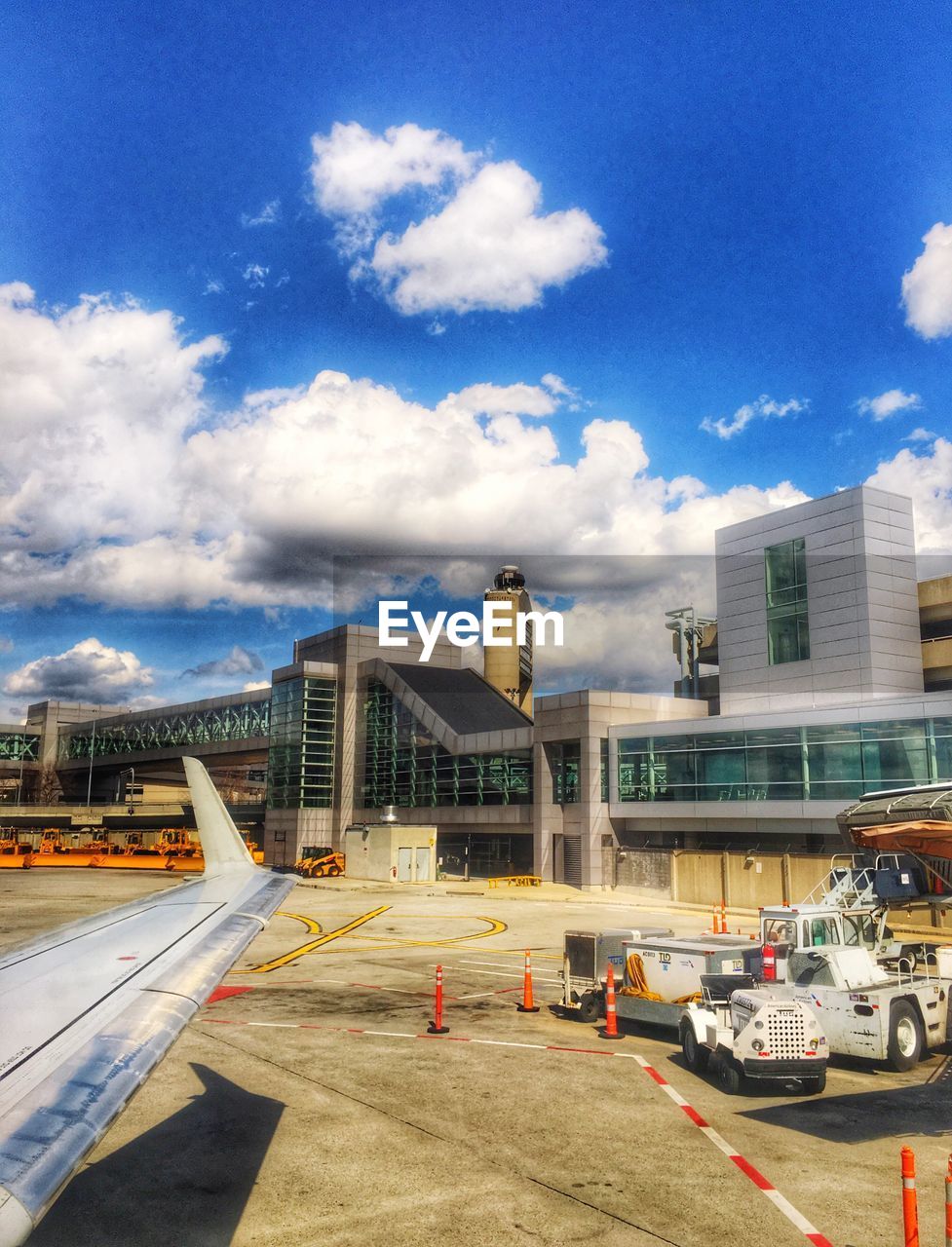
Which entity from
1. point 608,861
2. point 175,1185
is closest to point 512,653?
point 608,861

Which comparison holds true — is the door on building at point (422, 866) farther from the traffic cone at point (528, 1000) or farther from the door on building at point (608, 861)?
the traffic cone at point (528, 1000)

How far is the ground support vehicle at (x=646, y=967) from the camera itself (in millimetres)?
19266

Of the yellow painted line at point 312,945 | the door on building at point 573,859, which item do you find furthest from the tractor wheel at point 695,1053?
the door on building at point 573,859

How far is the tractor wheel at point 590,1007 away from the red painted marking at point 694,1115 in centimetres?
612

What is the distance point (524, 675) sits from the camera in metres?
110

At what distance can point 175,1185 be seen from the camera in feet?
38.0

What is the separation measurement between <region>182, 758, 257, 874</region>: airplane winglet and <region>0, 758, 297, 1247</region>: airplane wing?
0.66m

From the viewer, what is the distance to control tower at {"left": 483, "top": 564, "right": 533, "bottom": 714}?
104375 mm

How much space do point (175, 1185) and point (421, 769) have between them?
230ft

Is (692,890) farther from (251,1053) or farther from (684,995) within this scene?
(251,1053)

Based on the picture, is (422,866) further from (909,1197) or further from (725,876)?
(909,1197)

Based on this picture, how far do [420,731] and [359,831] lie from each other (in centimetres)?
1557

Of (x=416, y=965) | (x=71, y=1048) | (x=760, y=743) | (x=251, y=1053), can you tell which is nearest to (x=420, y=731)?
(x=760, y=743)

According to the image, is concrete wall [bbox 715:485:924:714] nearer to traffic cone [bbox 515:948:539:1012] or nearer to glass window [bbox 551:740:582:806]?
glass window [bbox 551:740:582:806]
